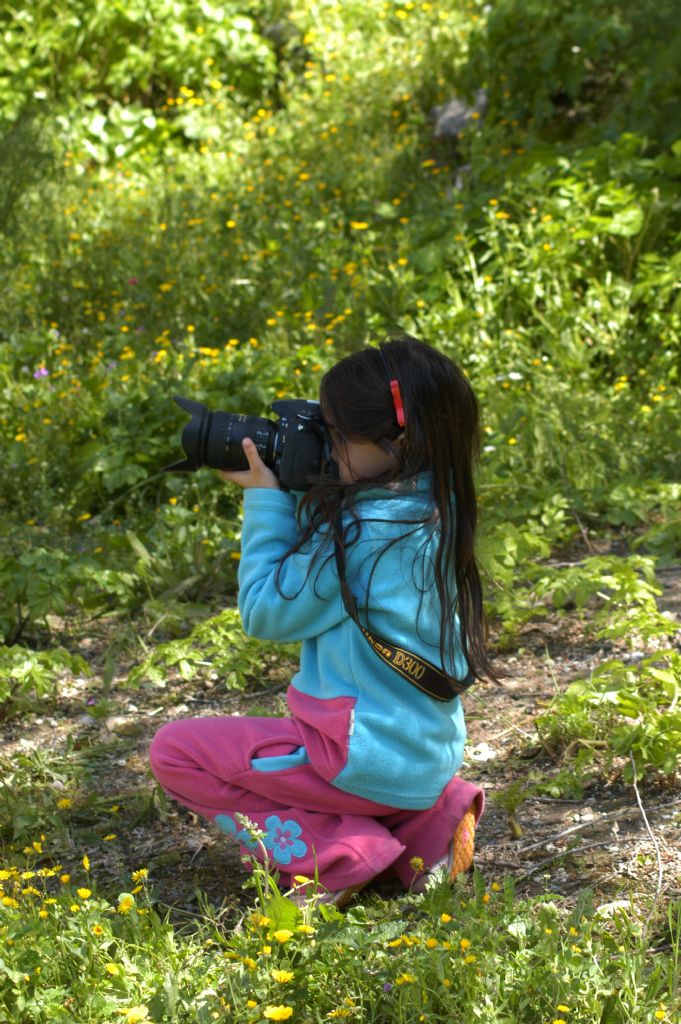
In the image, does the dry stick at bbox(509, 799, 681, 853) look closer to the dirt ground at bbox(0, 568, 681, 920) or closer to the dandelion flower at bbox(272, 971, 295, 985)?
the dirt ground at bbox(0, 568, 681, 920)

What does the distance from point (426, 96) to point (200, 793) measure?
5.95 m

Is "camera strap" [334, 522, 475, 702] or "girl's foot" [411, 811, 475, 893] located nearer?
"camera strap" [334, 522, 475, 702]

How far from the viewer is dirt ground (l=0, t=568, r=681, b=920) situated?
96.9 inches

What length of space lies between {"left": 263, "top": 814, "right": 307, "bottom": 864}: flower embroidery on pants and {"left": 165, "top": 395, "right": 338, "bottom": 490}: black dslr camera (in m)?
0.65

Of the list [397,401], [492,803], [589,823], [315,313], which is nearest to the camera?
[397,401]

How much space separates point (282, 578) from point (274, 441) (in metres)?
0.28

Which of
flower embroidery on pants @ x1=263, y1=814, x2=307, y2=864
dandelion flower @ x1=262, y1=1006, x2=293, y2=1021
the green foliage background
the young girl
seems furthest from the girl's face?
dandelion flower @ x1=262, y1=1006, x2=293, y2=1021

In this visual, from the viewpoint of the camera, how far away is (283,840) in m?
2.43

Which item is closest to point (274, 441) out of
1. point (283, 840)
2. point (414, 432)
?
point (414, 432)

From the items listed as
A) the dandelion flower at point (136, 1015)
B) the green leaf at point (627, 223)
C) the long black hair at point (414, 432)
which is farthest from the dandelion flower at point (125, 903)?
the green leaf at point (627, 223)

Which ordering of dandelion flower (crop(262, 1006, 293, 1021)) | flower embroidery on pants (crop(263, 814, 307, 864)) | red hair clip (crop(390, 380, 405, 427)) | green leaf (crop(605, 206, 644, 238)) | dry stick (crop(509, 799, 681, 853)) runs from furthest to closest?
1. green leaf (crop(605, 206, 644, 238))
2. dry stick (crop(509, 799, 681, 853))
3. flower embroidery on pants (crop(263, 814, 307, 864))
4. red hair clip (crop(390, 380, 405, 427))
5. dandelion flower (crop(262, 1006, 293, 1021))

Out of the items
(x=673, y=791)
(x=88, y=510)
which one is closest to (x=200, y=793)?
(x=673, y=791)

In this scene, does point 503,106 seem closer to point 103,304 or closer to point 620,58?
point 620,58

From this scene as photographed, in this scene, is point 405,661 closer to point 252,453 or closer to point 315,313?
point 252,453
